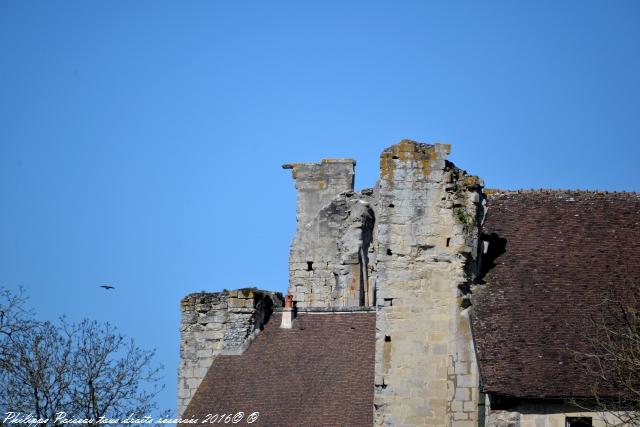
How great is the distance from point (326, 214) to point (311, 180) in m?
1.13

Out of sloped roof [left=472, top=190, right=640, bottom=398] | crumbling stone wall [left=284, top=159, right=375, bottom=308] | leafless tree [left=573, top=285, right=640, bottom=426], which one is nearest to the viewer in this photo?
leafless tree [left=573, top=285, right=640, bottom=426]

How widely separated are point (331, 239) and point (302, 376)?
7344mm

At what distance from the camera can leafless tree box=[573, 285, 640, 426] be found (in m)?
25.7

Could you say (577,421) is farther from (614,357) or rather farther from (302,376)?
(302,376)

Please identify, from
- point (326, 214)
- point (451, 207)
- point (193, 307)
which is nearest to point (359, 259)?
point (326, 214)

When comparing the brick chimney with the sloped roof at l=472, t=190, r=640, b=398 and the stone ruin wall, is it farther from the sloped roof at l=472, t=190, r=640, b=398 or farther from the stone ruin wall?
the sloped roof at l=472, t=190, r=640, b=398

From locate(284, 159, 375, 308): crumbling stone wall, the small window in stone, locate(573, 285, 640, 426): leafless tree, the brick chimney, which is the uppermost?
locate(284, 159, 375, 308): crumbling stone wall

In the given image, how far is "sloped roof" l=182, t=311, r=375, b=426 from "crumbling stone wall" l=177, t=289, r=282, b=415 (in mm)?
244

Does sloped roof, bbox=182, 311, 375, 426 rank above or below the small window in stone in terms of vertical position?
above

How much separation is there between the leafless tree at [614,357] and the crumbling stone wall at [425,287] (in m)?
1.96

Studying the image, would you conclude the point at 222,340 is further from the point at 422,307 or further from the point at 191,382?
the point at 422,307

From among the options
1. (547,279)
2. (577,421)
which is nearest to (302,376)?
(547,279)

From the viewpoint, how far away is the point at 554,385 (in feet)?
89.6

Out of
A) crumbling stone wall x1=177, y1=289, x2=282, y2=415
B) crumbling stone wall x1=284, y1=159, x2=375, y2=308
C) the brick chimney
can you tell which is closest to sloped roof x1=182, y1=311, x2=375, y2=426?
the brick chimney
